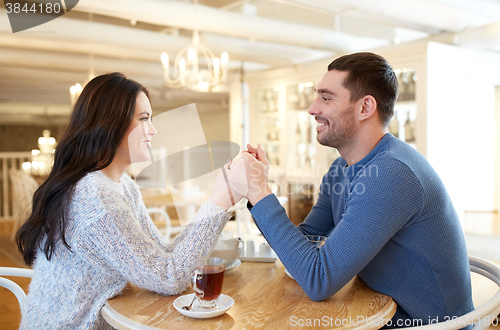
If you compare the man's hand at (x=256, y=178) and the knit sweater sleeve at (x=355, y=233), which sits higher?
the man's hand at (x=256, y=178)

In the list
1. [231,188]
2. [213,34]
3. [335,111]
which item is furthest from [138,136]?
[213,34]

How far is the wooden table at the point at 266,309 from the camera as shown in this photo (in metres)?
0.90

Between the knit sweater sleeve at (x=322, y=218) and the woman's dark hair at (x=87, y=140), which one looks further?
the knit sweater sleeve at (x=322, y=218)

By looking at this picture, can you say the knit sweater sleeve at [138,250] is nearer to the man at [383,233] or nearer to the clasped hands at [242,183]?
the clasped hands at [242,183]

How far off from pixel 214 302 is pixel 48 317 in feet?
1.54

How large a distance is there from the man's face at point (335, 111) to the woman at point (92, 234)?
15.1 inches

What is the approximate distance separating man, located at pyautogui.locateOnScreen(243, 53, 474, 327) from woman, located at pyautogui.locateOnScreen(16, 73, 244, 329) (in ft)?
0.65

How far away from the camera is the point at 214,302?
3.20 ft

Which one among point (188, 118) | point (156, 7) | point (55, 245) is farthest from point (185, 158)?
point (156, 7)

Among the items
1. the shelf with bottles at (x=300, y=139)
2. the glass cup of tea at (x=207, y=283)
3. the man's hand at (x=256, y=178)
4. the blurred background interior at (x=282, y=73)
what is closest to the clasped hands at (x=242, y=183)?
the man's hand at (x=256, y=178)

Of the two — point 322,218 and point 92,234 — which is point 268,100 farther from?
point 92,234

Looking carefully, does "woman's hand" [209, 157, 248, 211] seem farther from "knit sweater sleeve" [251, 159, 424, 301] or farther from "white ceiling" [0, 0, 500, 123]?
"white ceiling" [0, 0, 500, 123]

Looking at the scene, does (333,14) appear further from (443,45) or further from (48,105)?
(48,105)

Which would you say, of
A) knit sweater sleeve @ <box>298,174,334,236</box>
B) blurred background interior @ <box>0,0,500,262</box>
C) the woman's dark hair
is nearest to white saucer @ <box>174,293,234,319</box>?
the woman's dark hair
